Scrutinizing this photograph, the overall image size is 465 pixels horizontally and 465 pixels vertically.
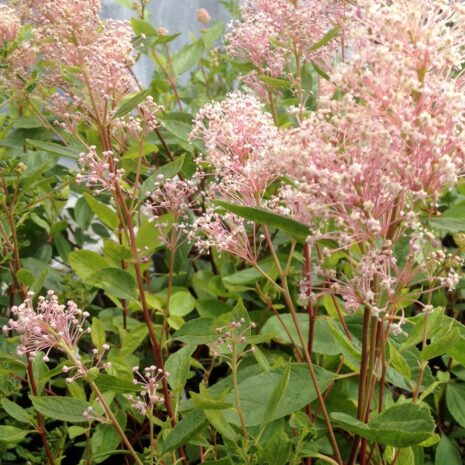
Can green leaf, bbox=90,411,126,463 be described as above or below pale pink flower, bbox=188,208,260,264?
below

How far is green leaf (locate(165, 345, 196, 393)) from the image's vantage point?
0.71 meters

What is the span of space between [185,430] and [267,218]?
0.77 ft

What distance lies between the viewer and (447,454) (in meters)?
0.89

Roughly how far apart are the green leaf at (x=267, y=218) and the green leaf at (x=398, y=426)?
16cm

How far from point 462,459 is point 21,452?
24.8 inches

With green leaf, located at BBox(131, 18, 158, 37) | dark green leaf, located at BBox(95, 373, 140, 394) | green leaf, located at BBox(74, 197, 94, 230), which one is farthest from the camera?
green leaf, located at BBox(74, 197, 94, 230)

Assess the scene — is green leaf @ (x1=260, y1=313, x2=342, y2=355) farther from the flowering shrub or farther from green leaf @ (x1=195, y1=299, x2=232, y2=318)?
green leaf @ (x1=195, y1=299, x2=232, y2=318)

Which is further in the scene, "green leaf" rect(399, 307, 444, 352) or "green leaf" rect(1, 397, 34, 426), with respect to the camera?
"green leaf" rect(1, 397, 34, 426)

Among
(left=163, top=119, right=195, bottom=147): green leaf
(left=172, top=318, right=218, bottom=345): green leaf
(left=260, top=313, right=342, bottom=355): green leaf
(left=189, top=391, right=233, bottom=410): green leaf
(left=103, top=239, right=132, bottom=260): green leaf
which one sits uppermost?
(left=163, top=119, right=195, bottom=147): green leaf

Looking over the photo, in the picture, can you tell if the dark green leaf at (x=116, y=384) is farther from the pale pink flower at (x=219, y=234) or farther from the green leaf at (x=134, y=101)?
the green leaf at (x=134, y=101)

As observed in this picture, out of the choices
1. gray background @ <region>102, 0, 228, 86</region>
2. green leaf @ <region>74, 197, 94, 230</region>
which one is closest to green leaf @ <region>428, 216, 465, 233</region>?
green leaf @ <region>74, 197, 94, 230</region>

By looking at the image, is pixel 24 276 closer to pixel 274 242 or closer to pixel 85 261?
pixel 85 261

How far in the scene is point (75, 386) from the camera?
0.81 metres

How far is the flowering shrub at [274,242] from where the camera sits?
19.0 inches
